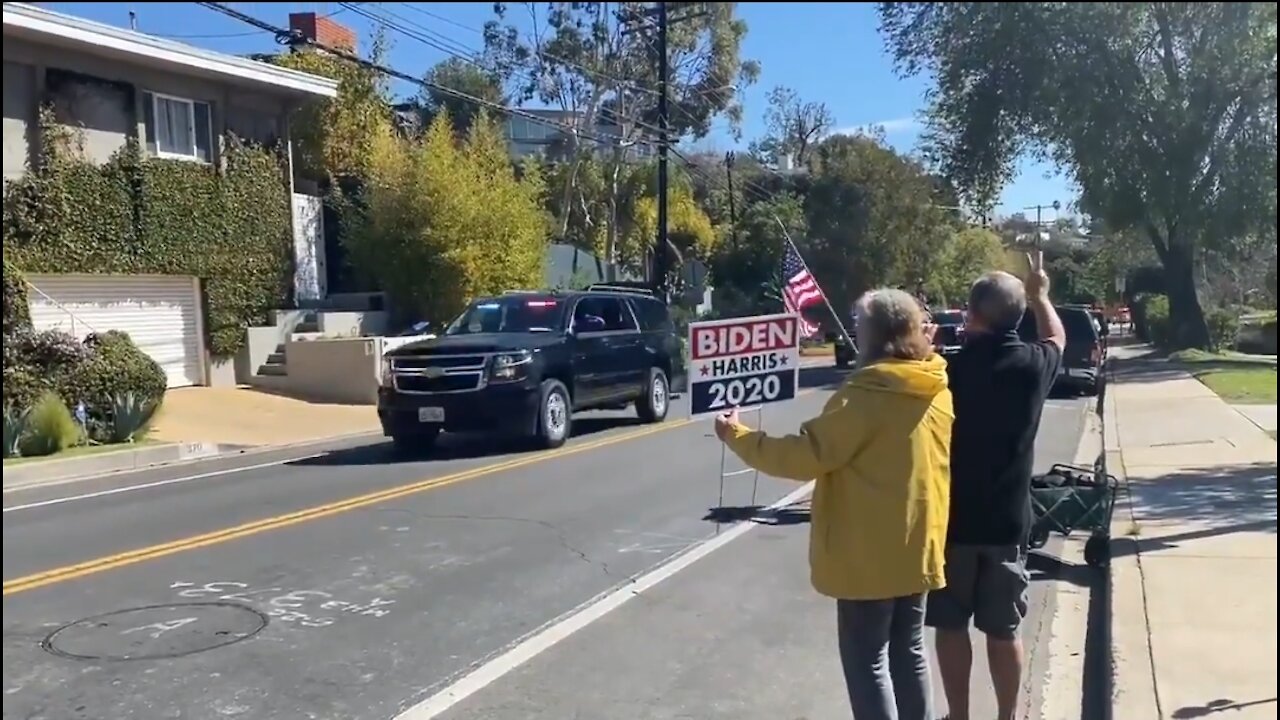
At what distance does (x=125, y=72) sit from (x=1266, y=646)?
21130 mm

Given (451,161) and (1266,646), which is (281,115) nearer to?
(451,161)

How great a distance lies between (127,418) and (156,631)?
33.3 feet

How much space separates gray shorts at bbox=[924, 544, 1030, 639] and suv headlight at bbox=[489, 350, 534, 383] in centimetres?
974

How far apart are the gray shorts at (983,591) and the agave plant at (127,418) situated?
45.2ft

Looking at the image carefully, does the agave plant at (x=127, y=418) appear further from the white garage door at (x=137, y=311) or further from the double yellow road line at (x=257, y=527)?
the double yellow road line at (x=257, y=527)

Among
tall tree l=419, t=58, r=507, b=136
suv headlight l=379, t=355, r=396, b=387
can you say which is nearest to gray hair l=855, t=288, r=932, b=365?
suv headlight l=379, t=355, r=396, b=387

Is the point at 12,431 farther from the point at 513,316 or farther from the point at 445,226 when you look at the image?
the point at 445,226

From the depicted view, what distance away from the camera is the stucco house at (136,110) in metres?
20.0

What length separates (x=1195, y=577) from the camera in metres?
7.42

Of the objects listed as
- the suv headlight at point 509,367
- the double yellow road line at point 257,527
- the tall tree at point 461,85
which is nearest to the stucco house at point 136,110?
the tall tree at point 461,85

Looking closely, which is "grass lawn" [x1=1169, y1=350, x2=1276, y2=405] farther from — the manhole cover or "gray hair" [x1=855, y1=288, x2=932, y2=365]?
"gray hair" [x1=855, y1=288, x2=932, y2=365]

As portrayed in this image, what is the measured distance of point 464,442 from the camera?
52.7 feet

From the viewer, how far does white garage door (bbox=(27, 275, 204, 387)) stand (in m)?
20.1

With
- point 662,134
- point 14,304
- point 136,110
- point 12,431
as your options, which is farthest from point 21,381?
point 662,134
